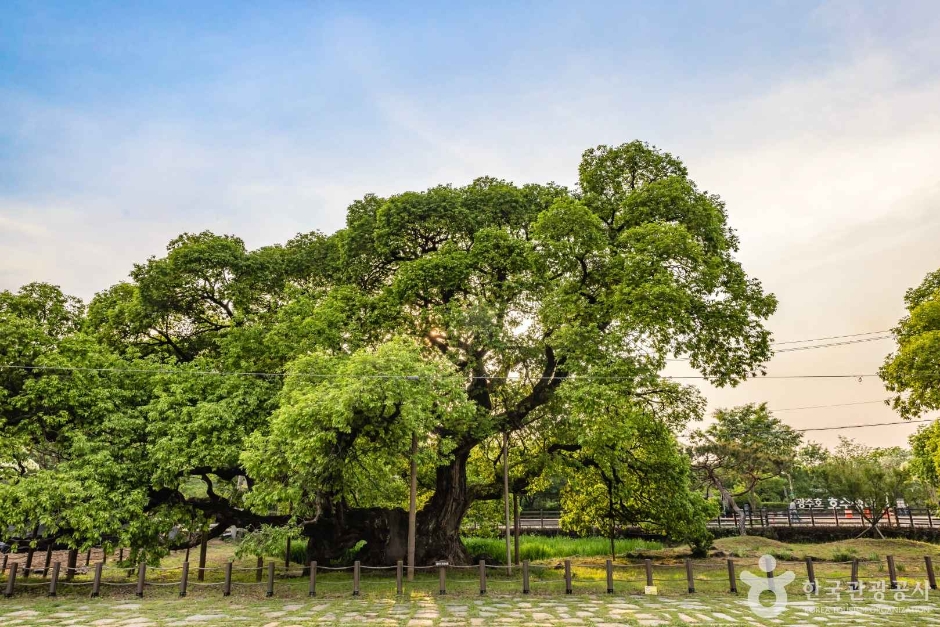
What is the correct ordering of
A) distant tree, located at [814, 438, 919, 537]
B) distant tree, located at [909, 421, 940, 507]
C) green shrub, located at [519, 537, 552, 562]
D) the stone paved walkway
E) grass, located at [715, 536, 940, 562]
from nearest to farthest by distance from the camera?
the stone paved walkway < grass, located at [715, 536, 940, 562] < green shrub, located at [519, 537, 552, 562] < distant tree, located at [909, 421, 940, 507] < distant tree, located at [814, 438, 919, 537]

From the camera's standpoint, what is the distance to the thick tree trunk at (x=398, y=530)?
684 inches

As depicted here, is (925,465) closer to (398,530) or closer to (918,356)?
(918,356)

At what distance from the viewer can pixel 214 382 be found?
1561 cm

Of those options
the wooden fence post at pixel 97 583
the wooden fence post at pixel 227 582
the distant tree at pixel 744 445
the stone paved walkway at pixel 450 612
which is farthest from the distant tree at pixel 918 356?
the wooden fence post at pixel 97 583

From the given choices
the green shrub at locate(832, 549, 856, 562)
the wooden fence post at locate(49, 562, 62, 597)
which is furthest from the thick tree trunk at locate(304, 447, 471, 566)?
the green shrub at locate(832, 549, 856, 562)

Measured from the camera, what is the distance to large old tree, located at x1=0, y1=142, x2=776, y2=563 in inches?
513

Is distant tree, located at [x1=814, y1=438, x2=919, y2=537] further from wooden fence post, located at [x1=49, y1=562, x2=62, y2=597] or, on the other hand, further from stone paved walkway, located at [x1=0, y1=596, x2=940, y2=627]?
wooden fence post, located at [x1=49, y1=562, x2=62, y2=597]

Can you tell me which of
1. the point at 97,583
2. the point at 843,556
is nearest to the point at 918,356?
the point at 843,556

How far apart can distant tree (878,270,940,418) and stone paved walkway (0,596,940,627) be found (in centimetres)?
826

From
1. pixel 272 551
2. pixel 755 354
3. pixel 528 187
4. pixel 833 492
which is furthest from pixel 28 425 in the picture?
pixel 833 492

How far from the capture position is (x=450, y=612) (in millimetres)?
10594

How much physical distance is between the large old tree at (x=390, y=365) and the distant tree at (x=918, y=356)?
5214 mm

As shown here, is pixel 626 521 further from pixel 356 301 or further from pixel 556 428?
pixel 356 301

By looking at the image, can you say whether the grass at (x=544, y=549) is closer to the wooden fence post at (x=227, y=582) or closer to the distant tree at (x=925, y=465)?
the wooden fence post at (x=227, y=582)
